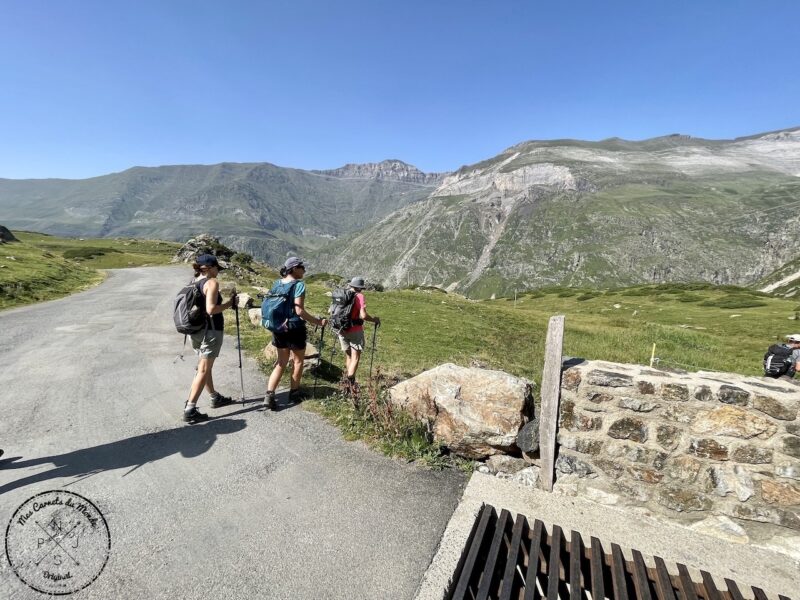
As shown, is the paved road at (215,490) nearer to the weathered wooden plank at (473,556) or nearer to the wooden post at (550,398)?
the weathered wooden plank at (473,556)

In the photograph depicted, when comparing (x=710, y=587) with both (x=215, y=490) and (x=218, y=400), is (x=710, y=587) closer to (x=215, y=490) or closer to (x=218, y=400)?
(x=215, y=490)

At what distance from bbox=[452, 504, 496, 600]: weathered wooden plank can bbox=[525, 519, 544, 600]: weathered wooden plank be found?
0.60 metres

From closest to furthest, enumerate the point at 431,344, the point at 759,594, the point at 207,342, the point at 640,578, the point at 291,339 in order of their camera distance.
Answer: the point at 759,594 < the point at 640,578 < the point at 207,342 < the point at 291,339 < the point at 431,344

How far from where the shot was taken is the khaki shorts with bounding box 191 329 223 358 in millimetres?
8000

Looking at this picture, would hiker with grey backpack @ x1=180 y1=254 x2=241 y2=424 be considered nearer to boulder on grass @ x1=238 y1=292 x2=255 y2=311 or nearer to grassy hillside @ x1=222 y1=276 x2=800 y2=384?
grassy hillside @ x1=222 y1=276 x2=800 y2=384

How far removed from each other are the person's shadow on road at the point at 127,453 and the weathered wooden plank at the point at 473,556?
494cm

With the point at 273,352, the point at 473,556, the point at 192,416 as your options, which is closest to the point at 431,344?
the point at 273,352

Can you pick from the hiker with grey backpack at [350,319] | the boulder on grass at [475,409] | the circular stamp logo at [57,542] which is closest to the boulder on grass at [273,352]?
the hiker with grey backpack at [350,319]

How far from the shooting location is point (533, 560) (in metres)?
4.61

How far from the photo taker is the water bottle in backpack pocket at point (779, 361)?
12062 millimetres

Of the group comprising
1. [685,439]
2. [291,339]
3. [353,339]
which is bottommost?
[685,439]

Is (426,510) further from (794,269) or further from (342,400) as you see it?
(794,269)

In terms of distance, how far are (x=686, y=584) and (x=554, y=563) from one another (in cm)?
147

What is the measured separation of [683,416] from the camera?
5.54 metres
